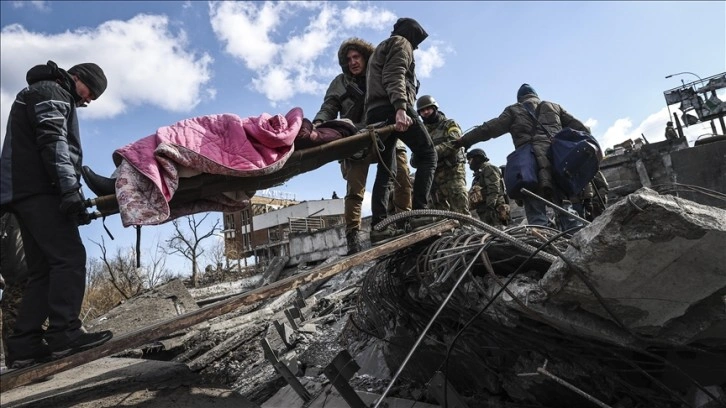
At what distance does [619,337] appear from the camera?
203 cm

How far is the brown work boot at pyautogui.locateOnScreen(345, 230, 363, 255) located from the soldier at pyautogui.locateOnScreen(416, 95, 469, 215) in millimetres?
2086

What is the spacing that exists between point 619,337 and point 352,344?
3017 millimetres

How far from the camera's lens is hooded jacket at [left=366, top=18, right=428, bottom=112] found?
3461mm

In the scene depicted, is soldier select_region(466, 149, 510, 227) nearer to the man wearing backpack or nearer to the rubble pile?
the man wearing backpack

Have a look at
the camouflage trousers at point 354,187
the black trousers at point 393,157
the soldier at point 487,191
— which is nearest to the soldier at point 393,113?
the black trousers at point 393,157

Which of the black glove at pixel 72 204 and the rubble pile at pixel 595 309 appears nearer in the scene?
the rubble pile at pixel 595 309

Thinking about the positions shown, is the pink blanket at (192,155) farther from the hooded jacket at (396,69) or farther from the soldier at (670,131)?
the soldier at (670,131)

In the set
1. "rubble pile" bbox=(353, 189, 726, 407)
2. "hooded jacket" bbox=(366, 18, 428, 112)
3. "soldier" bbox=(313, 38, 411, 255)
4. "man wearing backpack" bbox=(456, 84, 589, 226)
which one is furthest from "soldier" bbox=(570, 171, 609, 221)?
"rubble pile" bbox=(353, 189, 726, 407)

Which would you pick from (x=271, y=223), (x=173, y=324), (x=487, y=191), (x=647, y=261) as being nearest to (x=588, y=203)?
(x=487, y=191)

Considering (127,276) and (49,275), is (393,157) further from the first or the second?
(127,276)

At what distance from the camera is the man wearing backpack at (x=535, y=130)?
4.09 meters

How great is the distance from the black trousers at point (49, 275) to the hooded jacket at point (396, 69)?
2363 millimetres

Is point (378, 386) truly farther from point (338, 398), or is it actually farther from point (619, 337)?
point (619, 337)

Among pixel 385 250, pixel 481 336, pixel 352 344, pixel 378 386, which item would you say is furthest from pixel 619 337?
pixel 352 344
